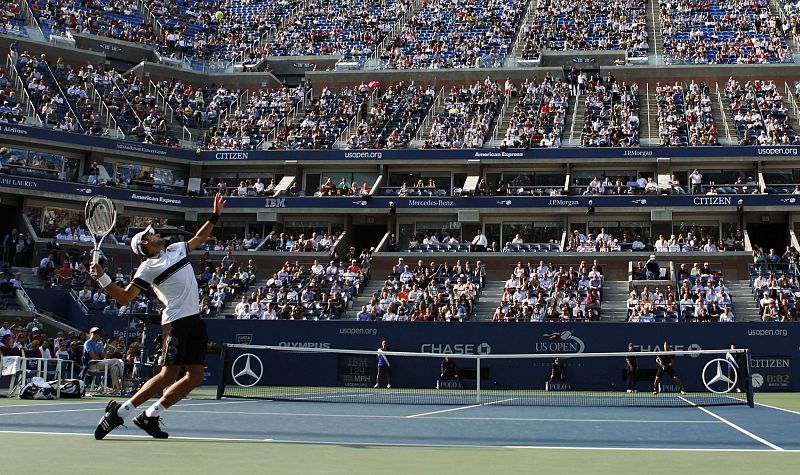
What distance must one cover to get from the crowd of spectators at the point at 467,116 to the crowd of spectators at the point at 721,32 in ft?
35.5

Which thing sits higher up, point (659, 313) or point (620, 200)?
point (620, 200)

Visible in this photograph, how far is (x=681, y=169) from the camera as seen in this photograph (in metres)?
44.9

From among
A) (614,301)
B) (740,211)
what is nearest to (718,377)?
(614,301)

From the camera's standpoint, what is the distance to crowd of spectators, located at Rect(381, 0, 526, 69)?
2146 inches

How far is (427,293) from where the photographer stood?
1412 inches

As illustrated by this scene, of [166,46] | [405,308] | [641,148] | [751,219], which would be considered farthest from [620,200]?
[166,46]

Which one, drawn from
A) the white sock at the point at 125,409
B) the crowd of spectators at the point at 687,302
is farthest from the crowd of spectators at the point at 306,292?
the white sock at the point at 125,409

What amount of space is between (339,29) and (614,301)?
33105 mm

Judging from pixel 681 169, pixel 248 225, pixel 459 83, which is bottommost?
pixel 248 225

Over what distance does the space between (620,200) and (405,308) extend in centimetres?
1407

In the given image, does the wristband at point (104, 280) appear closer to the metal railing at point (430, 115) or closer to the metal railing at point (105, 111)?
the metal railing at point (430, 115)

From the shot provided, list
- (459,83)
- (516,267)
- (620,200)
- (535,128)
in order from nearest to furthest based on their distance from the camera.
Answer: (516,267) → (620,200) → (535,128) → (459,83)

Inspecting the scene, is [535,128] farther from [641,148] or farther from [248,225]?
[248,225]

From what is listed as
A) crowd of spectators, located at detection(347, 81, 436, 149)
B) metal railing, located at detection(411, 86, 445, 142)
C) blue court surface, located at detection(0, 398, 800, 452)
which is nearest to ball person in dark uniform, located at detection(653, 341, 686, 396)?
blue court surface, located at detection(0, 398, 800, 452)
